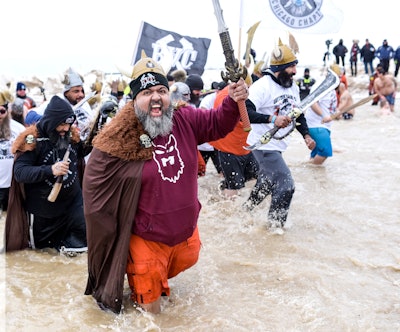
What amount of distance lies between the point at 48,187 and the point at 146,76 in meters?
1.82

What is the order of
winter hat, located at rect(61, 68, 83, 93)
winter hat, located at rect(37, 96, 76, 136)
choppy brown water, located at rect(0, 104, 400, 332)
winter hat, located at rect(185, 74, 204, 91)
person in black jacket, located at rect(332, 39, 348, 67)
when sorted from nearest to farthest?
choppy brown water, located at rect(0, 104, 400, 332) < winter hat, located at rect(37, 96, 76, 136) < winter hat, located at rect(61, 68, 83, 93) < winter hat, located at rect(185, 74, 204, 91) < person in black jacket, located at rect(332, 39, 348, 67)

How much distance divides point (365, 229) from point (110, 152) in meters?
3.26

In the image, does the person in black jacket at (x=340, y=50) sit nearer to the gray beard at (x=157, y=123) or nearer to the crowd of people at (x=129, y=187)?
the crowd of people at (x=129, y=187)

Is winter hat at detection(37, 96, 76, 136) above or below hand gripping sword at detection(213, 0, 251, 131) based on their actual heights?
below

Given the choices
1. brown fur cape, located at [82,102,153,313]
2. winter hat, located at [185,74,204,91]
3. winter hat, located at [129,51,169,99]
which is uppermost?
winter hat, located at [129,51,169,99]

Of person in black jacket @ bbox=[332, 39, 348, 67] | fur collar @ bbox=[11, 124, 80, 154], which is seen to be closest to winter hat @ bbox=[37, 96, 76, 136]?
fur collar @ bbox=[11, 124, 80, 154]

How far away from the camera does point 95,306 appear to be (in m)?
3.57

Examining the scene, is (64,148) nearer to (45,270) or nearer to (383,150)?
(45,270)

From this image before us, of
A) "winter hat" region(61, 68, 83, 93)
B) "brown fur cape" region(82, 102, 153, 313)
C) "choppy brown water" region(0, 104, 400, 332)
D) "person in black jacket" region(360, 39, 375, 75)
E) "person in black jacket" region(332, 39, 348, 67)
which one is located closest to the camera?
"brown fur cape" region(82, 102, 153, 313)

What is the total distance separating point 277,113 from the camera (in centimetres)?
498

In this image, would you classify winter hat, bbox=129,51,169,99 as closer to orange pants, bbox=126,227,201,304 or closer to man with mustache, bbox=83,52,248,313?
man with mustache, bbox=83,52,248,313

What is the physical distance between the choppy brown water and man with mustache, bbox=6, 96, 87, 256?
0.63ft

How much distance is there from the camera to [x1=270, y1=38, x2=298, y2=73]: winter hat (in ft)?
16.0

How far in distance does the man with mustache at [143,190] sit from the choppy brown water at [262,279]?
13.0 inches
